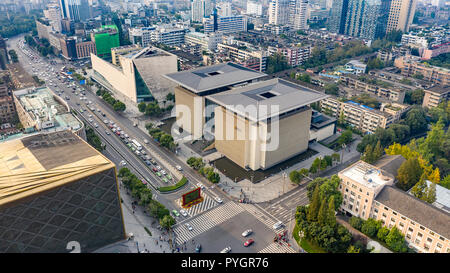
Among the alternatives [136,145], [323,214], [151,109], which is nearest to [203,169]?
[136,145]

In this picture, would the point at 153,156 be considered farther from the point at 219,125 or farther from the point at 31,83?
the point at 31,83

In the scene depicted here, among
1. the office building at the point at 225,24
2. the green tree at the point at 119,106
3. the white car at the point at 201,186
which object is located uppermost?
the office building at the point at 225,24

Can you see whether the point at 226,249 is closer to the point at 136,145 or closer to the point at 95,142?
the point at 136,145

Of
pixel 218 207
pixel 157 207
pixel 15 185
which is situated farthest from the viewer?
pixel 218 207

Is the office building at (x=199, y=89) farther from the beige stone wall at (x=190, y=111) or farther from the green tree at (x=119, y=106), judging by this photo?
the green tree at (x=119, y=106)

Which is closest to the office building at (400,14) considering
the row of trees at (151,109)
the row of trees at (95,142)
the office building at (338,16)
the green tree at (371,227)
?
the office building at (338,16)

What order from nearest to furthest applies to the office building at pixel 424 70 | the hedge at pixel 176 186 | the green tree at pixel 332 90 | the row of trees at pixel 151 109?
1. the hedge at pixel 176 186
2. the row of trees at pixel 151 109
3. the green tree at pixel 332 90
4. the office building at pixel 424 70

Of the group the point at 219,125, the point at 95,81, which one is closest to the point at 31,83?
the point at 95,81
